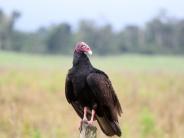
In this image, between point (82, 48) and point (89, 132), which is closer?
point (89, 132)

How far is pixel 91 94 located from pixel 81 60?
267 millimetres

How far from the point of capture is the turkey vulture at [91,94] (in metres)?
3.93

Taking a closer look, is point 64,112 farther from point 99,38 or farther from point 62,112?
point 99,38

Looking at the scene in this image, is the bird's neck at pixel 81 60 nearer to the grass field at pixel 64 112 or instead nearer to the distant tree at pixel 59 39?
the grass field at pixel 64 112

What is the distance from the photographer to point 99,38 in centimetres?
4631

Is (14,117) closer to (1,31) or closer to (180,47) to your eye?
(1,31)

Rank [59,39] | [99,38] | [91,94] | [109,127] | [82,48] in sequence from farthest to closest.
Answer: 1. [99,38]
2. [59,39]
3. [82,48]
4. [91,94]
5. [109,127]

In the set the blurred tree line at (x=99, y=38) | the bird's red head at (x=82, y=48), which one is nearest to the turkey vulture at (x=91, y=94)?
the bird's red head at (x=82, y=48)

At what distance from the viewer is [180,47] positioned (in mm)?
46438

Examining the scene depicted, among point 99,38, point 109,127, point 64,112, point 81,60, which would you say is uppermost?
point 81,60

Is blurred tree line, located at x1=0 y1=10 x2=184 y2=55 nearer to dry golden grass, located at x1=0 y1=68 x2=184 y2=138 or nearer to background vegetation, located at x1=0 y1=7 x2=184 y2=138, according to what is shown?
background vegetation, located at x1=0 y1=7 x2=184 y2=138

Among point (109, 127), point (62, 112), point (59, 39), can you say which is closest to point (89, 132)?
point (109, 127)

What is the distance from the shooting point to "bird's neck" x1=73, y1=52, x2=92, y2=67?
4.08m

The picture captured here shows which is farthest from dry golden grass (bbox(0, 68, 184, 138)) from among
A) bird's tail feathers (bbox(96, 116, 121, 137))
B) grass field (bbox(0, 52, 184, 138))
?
bird's tail feathers (bbox(96, 116, 121, 137))
